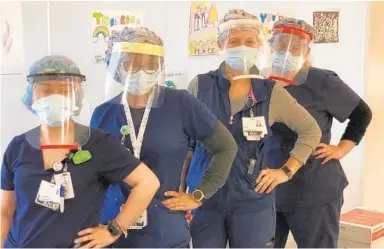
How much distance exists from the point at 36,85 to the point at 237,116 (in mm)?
750

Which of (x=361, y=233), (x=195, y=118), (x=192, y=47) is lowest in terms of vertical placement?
(x=361, y=233)

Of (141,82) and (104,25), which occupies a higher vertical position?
(104,25)

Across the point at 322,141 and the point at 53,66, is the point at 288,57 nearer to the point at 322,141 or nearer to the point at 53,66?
the point at 322,141

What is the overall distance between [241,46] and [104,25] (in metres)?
0.66

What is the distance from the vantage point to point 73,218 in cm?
158

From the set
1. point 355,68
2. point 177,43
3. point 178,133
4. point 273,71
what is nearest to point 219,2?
point 177,43

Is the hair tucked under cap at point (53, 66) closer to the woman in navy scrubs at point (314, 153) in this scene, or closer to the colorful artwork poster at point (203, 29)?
the woman in navy scrubs at point (314, 153)

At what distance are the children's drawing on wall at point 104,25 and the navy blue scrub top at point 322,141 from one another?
0.80 meters

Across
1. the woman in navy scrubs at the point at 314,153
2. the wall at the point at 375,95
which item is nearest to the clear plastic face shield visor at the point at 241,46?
the woman in navy scrubs at the point at 314,153

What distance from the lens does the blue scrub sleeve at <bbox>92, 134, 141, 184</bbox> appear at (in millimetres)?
1585

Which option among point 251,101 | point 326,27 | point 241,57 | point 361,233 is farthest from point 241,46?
point 361,233

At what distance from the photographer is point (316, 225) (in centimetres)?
227

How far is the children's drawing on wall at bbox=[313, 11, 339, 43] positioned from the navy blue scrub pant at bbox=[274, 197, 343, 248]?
1.71 meters

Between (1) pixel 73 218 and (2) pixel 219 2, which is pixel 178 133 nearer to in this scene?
(1) pixel 73 218
